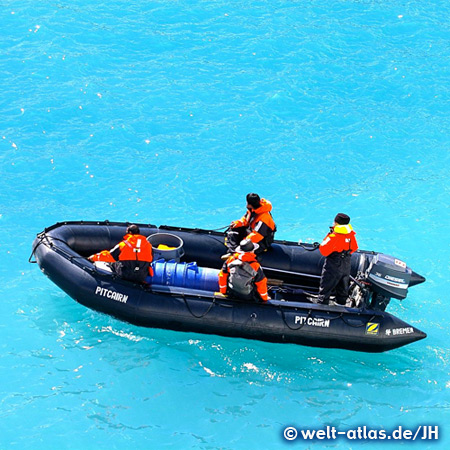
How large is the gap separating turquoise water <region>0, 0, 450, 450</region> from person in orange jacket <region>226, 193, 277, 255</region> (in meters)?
1.51

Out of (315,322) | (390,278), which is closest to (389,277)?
(390,278)

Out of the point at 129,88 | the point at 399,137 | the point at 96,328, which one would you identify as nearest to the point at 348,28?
the point at 399,137

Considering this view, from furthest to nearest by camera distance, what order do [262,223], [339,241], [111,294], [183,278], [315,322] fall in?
[262,223] < [183,278] < [111,294] < [315,322] < [339,241]

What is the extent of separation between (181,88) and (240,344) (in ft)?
26.2

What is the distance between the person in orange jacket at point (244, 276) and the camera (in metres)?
8.53

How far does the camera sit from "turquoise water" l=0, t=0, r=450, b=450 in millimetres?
8180

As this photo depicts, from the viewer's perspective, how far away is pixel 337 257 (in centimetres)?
864

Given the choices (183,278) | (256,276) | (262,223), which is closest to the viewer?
(256,276)

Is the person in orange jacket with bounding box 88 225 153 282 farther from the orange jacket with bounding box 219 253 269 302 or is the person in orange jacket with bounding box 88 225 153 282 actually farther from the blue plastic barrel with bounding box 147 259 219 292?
the orange jacket with bounding box 219 253 269 302

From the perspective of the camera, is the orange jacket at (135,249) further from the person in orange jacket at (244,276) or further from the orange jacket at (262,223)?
the orange jacket at (262,223)

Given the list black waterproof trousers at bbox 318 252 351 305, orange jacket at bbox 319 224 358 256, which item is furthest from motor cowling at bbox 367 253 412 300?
orange jacket at bbox 319 224 358 256

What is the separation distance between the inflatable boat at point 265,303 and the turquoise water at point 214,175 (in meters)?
0.32

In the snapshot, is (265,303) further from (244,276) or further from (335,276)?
(335,276)

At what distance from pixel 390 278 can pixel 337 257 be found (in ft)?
2.45
